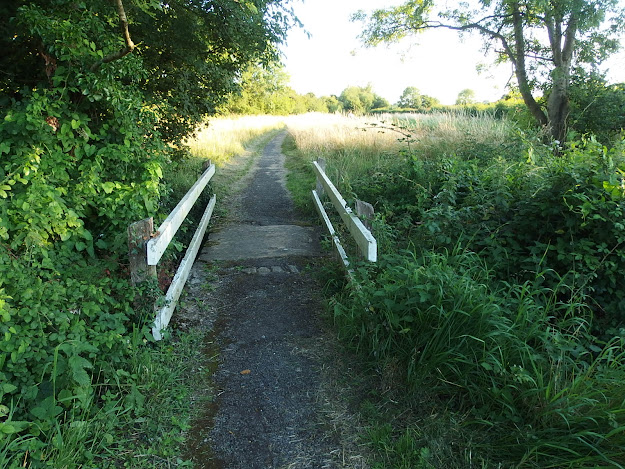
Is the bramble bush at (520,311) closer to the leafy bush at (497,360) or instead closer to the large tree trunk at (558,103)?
the leafy bush at (497,360)

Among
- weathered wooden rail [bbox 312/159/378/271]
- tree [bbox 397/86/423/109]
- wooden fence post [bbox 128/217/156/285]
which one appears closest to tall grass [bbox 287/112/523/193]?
weathered wooden rail [bbox 312/159/378/271]

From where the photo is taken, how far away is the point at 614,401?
2.21 meters

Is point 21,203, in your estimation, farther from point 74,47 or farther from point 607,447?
point 607,447

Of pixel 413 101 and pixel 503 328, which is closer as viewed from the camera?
pixel 503 328

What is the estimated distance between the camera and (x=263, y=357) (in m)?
3.38

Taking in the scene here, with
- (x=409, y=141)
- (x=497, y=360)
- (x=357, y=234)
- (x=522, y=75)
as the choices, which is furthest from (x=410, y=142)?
(x=522, y=75)

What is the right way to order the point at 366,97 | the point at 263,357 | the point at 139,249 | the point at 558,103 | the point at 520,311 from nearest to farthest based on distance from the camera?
the point at 520,311
the point at 139,249
the point at 263,357
the point at 558,103
the point at 366,97

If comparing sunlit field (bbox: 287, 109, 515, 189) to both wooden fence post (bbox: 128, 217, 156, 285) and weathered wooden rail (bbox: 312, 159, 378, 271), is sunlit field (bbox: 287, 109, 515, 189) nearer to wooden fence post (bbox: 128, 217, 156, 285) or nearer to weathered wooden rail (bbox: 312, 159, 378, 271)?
weathered wooden rail (bbox: 312, 159, 378, 271)

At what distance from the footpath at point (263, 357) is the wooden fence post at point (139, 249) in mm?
777

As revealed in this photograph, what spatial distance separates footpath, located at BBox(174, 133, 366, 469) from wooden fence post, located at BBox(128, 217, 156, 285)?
78 cm

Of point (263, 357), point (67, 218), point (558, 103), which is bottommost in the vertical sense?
point (263, 357)

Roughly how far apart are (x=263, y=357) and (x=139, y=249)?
1.31 m

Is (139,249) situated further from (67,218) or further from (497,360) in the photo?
(497,360)

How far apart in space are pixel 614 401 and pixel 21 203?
13.2 feet
